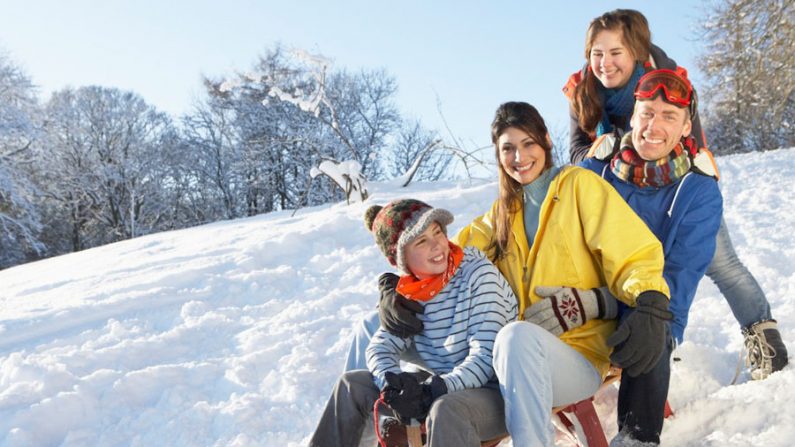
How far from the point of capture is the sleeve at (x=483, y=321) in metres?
2.04

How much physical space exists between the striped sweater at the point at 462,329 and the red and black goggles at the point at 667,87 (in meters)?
0.87

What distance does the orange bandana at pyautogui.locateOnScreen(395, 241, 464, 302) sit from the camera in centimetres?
228

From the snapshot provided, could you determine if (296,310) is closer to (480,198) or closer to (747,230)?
(480,198)

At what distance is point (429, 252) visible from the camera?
2311 mm

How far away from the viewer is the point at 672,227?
7.50ft

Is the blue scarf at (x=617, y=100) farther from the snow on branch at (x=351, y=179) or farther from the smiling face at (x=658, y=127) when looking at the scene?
the snow on branch at (x=351, y=179)

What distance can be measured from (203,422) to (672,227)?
2.46 meters

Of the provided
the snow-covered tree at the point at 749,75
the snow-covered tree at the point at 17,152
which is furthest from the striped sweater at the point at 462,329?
the snow-covered tree at the point at 17,152

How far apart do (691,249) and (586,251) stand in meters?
0.36

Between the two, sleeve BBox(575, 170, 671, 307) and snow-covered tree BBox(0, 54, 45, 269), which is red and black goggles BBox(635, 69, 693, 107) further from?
snow-covered tree BBox(0, 54, 45, 269)

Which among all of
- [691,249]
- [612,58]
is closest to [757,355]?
[691,249]

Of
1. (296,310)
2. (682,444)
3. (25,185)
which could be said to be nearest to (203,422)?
(296,310)

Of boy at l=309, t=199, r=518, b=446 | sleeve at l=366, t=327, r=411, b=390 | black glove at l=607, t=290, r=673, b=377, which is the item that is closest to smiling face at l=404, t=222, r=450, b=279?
boy at l=309, t=199, r=518, b=446

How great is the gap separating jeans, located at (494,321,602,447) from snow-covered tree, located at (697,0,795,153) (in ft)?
39.6
